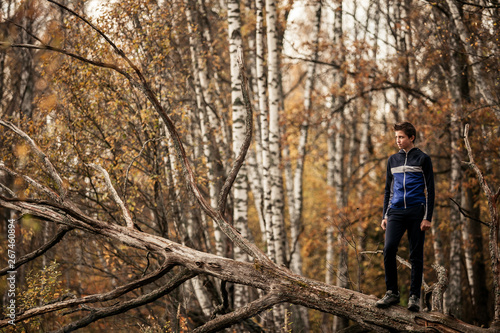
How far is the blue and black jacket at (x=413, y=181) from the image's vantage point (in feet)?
13.7

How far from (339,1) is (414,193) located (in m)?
9.52

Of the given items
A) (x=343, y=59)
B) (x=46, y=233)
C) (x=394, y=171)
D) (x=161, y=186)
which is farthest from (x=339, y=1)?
(x=46, y=233)

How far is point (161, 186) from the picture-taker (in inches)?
340

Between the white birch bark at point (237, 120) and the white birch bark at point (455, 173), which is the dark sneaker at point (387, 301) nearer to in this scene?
the white birch bark at point (237, 120)

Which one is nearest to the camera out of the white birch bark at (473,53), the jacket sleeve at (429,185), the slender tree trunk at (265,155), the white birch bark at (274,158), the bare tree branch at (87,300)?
the jacket sleeve at (429,185)

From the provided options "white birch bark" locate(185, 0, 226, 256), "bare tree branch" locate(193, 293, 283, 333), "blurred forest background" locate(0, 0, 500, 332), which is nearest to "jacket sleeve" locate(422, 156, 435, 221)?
"bare tree branch" locate(193, 293, 283, 333)

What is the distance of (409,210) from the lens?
419 cm

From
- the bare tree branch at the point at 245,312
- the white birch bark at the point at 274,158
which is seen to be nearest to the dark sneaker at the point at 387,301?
the bare tree branch at the point at 245,312

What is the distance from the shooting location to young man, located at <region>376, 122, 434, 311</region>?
4152 millimetres

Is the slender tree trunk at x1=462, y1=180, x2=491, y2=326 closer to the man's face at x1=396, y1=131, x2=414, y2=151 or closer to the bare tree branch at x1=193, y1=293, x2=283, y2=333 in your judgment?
the man's face at x1=396, y1=131, x2=414, y2=151

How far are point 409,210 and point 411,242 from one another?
31 centimetres

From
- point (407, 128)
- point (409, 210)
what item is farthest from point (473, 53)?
point (409, 210)

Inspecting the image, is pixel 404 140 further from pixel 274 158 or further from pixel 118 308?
pixel 274 158

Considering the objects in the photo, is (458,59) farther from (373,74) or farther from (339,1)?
(339,1)
